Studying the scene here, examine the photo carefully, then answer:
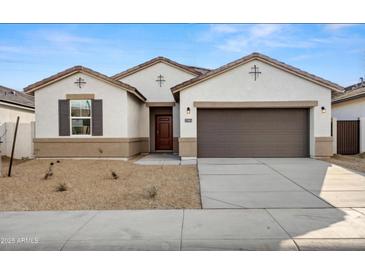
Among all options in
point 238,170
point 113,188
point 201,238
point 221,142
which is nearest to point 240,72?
point 221,142

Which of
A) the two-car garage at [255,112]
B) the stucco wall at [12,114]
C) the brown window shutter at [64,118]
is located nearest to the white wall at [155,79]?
the two-car garage at [255,112]

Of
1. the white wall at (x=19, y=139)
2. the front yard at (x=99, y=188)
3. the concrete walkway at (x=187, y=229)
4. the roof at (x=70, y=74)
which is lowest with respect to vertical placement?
the concrete walkway at (x=187, y=229)

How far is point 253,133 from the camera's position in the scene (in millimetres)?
14641

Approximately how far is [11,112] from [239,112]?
14.2 meters

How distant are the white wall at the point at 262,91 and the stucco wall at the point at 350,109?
196 inches

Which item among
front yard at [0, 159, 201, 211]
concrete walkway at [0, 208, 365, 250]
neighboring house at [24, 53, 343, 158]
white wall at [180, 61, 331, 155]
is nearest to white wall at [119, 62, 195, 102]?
neighboring house at [24, 53, 343, 158]

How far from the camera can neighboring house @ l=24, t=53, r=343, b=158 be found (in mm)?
13938

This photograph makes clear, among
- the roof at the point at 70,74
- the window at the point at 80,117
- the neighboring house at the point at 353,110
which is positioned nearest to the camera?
the roof at the point at 70,74

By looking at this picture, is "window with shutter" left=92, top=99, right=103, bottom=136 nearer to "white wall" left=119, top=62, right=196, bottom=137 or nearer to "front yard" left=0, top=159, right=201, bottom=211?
"front yard" left=0, top=159, right=201, bottom=211

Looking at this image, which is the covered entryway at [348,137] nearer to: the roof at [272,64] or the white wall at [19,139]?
the roof at [272,64]

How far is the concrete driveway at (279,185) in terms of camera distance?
680cm

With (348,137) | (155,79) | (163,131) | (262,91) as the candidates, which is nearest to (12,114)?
(155,79)

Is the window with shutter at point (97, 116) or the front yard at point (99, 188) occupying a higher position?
the window with shutter at point (97, 116)

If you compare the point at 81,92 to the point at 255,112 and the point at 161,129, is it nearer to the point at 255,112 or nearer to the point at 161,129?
the point at 161,129
